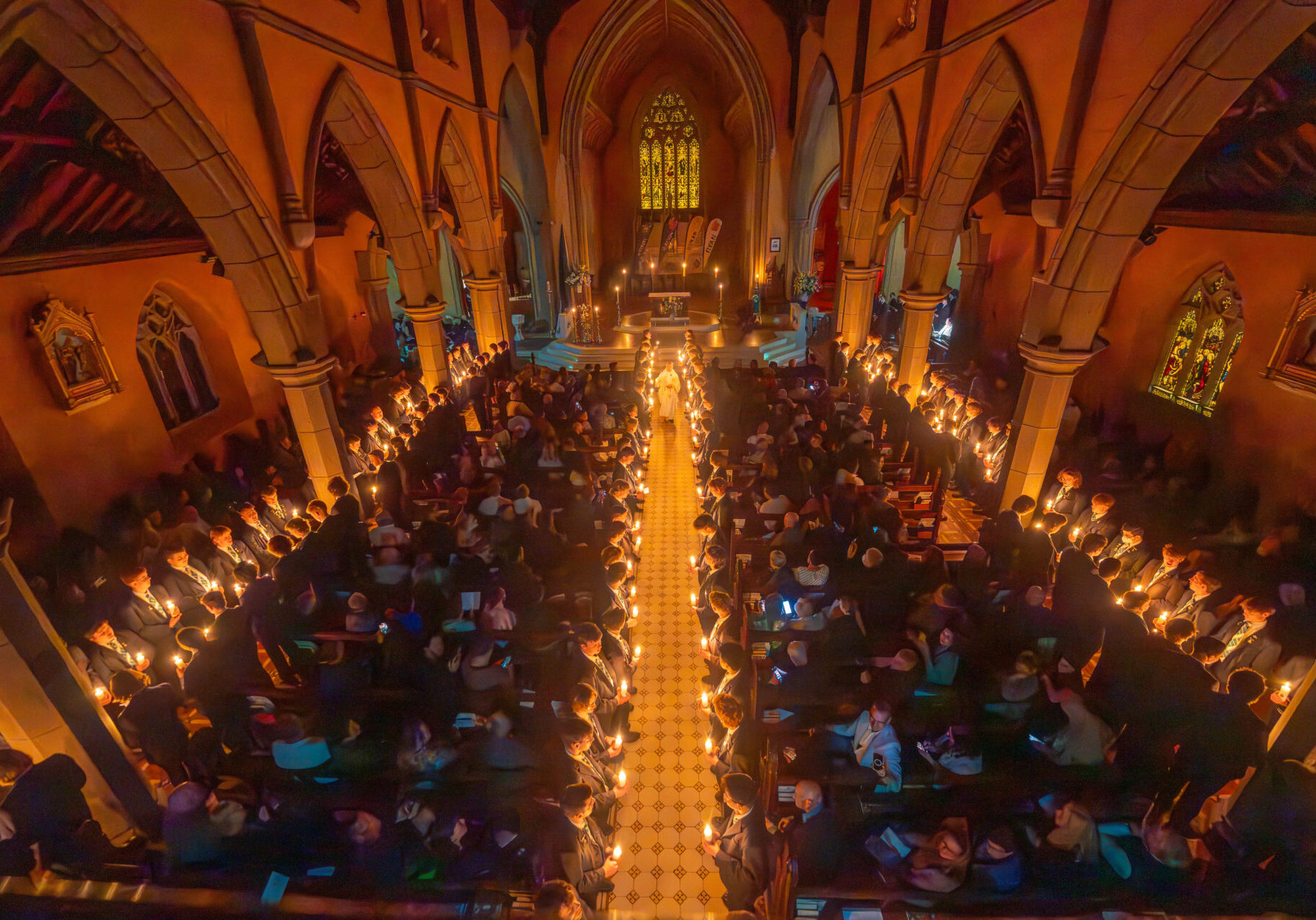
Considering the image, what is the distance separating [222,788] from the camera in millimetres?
4316

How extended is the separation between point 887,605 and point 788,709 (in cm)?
151

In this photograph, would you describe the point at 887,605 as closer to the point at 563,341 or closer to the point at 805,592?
the point at 805,592

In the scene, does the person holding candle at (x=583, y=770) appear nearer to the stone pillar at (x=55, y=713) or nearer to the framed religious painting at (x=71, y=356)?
the stone pillar at (x=55, y=713)

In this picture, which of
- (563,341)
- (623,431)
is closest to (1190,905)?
(623,431)

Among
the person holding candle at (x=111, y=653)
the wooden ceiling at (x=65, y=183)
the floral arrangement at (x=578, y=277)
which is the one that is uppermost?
the wooden ceiling at (x=65, y=183)

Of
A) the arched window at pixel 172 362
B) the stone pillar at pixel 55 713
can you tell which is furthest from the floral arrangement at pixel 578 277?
the stone pillar at pixel 55 713

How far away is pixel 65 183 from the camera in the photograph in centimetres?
760

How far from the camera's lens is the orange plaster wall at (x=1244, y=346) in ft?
27.5

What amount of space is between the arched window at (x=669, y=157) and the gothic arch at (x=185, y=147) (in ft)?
68.2

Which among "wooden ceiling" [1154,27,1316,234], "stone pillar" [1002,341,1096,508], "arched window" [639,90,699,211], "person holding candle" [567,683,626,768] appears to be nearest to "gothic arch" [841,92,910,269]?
"wooden ceiling" [1154,27,1316,234]

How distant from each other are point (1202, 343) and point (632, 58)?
20.8m

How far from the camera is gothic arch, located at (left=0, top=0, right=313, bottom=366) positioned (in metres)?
5.07

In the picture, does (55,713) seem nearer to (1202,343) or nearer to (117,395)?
(117,395)

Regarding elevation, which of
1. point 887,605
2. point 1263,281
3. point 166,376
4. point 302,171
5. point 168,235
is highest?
point 302,171
